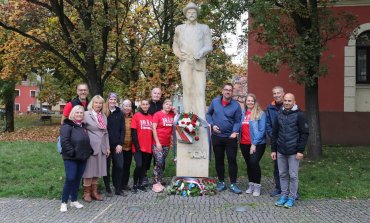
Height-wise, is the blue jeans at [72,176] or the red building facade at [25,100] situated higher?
the red building facade at [25,100]

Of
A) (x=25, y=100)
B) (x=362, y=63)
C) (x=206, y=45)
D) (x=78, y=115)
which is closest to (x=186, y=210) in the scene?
(x=78, y=115)

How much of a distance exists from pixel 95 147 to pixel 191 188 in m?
1.99

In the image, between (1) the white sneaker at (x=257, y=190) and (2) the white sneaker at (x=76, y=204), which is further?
(1) the white sneaker at (x=257, y=190)

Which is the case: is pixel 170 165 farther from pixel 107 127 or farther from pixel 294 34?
pixel 294 34

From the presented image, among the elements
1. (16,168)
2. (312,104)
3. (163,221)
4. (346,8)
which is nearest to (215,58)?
(346,8)

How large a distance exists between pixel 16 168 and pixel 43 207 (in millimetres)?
3888

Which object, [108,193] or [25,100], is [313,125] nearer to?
[108,193]

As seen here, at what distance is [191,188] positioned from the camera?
26.6ft

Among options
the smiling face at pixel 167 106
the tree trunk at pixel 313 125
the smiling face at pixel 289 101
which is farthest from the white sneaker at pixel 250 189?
the tree trunk at pixel 313 125

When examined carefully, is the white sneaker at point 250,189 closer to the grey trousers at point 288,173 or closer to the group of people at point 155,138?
the group of people at point 155,138

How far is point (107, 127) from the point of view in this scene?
774 cm

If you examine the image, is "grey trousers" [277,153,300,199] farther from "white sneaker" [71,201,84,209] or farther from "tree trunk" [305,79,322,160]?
"tree trunk" [305,79,322,160]

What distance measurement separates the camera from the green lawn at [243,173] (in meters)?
8.22

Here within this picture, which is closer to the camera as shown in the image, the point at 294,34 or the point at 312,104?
the point at 294,34
